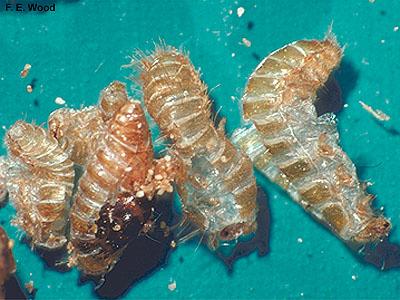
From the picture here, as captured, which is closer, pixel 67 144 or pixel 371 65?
pixel 67 144

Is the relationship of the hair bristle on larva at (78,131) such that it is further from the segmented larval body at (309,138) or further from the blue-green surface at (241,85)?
the segmented larval body at (309,138)

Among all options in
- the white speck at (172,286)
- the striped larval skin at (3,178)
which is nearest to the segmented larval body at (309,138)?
the white speck at (172,286)

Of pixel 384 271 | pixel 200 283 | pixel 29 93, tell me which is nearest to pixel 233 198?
pixel 200 283

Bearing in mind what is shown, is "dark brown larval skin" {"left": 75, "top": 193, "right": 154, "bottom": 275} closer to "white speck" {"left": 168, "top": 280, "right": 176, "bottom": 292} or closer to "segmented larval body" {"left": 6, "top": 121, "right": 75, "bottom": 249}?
"segmented larval body" {"left": 6, "top": 121, "right": 75, "bottom": 249}

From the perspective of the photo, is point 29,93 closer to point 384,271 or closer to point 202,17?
point 202,17

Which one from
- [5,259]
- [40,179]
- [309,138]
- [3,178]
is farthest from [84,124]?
[309,138]
